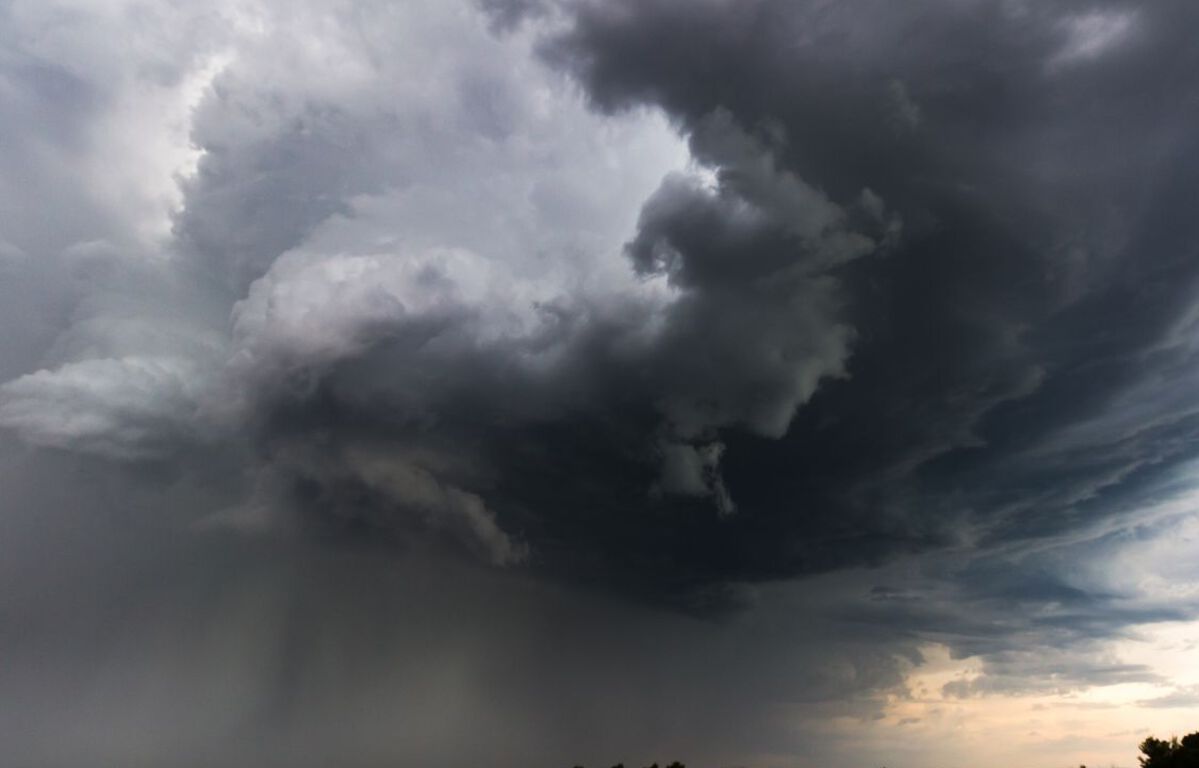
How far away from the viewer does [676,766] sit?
511ft

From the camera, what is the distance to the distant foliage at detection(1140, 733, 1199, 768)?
114m

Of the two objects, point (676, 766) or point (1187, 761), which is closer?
point (1187, 761)

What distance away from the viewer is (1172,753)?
402 ft

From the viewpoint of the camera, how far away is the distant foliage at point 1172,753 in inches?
4508

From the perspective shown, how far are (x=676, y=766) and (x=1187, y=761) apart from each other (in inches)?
3392

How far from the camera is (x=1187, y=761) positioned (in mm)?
113750
